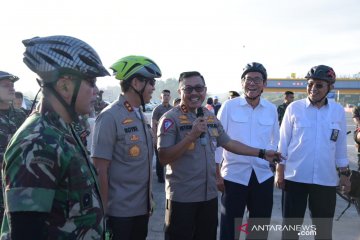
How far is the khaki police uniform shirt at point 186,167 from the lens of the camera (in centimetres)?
299

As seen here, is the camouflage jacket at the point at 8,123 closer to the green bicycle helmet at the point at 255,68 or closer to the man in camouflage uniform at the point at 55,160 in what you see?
the man in camouflage uniform at the point at 55,160

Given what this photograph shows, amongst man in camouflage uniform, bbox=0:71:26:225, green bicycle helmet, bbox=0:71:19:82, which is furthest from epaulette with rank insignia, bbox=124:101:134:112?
green bicycle helmet, bbox=0:71:19:82

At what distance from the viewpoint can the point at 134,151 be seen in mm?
2611

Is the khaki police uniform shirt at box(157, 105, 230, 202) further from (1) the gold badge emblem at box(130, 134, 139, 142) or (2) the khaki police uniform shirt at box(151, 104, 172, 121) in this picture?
(2) the khaki police uniform shirt at box(151, 104, 172, 121)

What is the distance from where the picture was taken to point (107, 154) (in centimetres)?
250

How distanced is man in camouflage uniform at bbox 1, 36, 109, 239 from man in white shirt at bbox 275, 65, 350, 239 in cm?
273

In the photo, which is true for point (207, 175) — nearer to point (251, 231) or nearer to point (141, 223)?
point (141, 223)

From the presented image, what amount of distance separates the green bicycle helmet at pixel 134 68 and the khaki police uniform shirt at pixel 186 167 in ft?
1.74

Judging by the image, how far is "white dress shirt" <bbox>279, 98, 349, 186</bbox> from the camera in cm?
357

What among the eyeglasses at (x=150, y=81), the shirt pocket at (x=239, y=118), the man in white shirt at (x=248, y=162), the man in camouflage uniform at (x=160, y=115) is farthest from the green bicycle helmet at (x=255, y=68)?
the man in camouflage uniform at (x=160, y=115)

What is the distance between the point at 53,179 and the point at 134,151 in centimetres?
130

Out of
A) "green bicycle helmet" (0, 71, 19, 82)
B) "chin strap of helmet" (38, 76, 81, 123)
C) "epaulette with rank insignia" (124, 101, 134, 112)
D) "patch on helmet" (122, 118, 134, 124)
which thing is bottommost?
"patch on helmet" (122, 118, 134, 124)

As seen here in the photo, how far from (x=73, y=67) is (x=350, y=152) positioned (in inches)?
488

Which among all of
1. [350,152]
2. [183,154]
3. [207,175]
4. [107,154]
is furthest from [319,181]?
[350,152]
